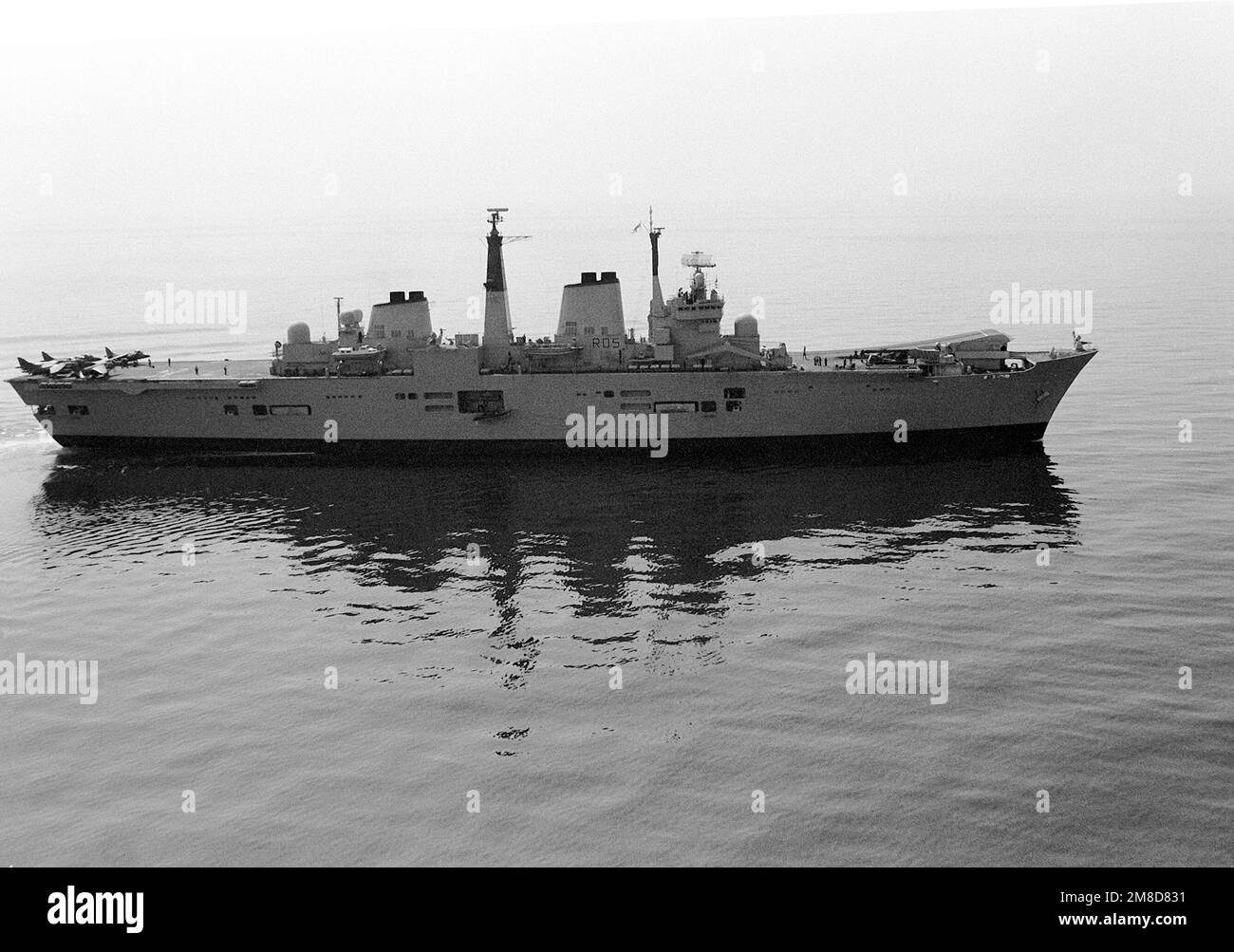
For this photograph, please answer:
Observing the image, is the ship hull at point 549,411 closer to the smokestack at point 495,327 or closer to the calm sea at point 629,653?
the calm sea at point 629,653

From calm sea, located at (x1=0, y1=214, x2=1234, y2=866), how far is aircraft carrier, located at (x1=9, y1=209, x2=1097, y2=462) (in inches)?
72.7

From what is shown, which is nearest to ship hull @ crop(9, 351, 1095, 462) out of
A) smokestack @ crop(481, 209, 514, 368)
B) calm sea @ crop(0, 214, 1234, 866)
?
calm sea @ crop(0, 214, 1234, 866)

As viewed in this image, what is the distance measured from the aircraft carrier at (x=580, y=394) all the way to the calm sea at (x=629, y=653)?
72.7 inches

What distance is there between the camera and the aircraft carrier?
45.1 m

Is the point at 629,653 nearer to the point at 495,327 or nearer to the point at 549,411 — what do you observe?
the point at 549,411

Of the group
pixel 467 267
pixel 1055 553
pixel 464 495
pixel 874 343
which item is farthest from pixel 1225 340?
pixel 467 267

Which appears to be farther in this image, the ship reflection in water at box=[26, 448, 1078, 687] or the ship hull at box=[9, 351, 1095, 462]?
the ship hull at box=[9, 351, 1095, 462]

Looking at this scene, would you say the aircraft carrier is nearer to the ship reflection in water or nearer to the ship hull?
the ship hull

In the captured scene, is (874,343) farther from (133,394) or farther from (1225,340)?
(133,394)

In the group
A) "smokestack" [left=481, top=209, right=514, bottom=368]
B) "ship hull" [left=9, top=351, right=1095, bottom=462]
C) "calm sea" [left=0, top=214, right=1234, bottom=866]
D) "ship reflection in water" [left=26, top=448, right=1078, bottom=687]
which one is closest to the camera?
"calm sea" [left=0, top=214, right=1234, bottom=866]

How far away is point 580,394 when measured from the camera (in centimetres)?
4619

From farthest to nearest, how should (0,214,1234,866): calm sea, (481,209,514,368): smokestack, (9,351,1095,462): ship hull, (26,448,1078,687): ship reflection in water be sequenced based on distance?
(481,209,514,368): smokestack
(9,351,1095,462): ship hull
(26,448,1078,687): ship reflection in water
(0,214,1234,866): calm sea

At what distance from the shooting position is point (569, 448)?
154 ft
